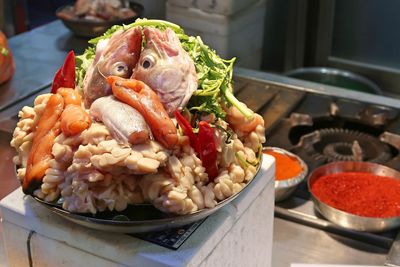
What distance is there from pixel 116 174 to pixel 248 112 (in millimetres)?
318

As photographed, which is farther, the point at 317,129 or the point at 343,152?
the point at 317,129

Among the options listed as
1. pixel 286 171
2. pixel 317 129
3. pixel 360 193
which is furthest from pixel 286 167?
pixel 317 129

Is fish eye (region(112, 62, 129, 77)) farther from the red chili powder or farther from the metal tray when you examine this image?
the red chili powder

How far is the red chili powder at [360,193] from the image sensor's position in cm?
199

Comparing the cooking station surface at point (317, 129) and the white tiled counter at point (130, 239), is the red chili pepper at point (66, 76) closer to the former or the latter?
the white tiled counter at point (130, 239)

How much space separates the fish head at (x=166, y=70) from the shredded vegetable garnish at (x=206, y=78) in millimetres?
31

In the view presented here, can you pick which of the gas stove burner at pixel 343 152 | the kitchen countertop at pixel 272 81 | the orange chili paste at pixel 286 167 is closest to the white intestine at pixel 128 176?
the kitchen countertop at pixel 272 81

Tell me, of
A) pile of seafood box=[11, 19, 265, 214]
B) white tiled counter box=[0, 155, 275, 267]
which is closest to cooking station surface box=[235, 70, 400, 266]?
white tiled counter box=[0, 155, 275, 267]

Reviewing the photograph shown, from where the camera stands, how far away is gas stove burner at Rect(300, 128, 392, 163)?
7.93 ft

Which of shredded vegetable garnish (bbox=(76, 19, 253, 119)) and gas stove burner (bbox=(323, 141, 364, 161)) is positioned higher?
shredded vegetable garnish (bbox=(76, 19, 253, 119))

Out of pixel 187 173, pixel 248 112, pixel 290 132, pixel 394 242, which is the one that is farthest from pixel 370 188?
pixel 187 173

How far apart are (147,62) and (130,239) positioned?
36 centimetres

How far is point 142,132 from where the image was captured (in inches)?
45.4

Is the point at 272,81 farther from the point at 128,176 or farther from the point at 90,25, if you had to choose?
the point at 128,176
